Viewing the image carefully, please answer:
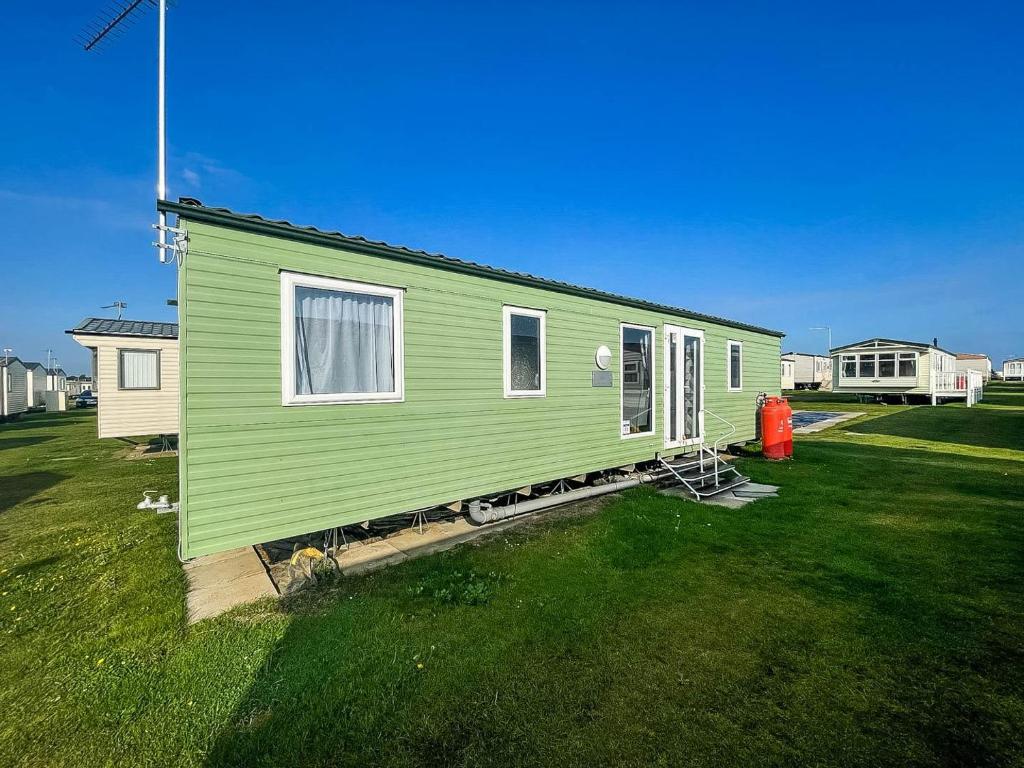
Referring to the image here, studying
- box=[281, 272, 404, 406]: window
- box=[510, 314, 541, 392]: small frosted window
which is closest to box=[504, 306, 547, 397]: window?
box=[510, 314, 541, 392]: small frosted window

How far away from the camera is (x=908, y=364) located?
26094mm

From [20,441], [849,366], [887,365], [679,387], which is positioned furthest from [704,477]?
[849,366]

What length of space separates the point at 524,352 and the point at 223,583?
13.6 feet

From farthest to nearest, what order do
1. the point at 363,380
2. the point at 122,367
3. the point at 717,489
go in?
the point at 122,367 < the point at 717,489 < the point at 363,380

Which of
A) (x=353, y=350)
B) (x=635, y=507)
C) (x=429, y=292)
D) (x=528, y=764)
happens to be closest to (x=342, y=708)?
(x=528, y=764)

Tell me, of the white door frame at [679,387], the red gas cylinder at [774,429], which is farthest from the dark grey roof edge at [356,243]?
the red gas cylinder at [774,429]

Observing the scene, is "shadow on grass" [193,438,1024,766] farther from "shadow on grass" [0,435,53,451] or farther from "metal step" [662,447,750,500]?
"shadow on grass" [0,435,53,451]

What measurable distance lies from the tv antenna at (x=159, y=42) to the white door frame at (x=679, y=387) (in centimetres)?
717

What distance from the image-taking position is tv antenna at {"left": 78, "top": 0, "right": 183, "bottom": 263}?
3.78 m

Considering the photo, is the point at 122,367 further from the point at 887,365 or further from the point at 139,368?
the point at 887,365

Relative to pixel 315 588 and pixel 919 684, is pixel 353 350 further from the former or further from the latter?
pixel 919 684

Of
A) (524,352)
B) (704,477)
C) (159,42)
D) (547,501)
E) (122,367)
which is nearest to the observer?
(159,42)

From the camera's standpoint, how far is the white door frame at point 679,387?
832cm

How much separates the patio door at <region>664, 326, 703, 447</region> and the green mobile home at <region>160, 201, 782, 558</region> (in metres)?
1.25
